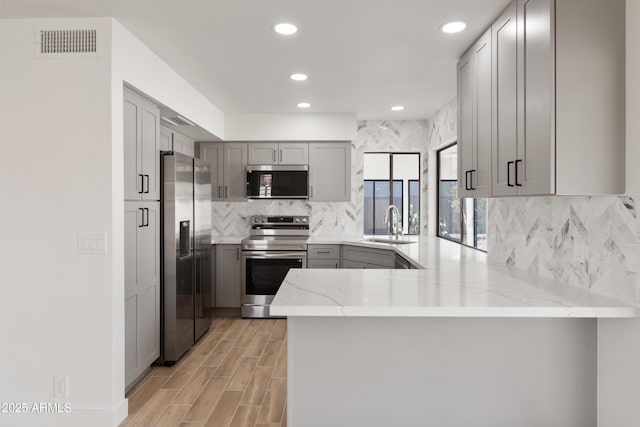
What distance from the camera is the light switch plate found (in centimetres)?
242

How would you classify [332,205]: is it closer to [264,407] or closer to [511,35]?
[264,407]

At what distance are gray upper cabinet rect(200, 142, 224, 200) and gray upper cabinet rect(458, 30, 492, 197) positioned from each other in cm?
309

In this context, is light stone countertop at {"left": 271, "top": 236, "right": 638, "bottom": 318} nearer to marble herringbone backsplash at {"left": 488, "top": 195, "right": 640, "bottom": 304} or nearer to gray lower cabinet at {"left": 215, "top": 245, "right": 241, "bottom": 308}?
marble herringbone backsplash at {"left": 488, "top": 195, "right": 640, "bottom": 304}

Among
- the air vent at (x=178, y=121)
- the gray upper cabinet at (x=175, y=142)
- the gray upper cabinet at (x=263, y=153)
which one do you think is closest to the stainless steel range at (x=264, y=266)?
the gray upper cabinet at (x=263, y=153)

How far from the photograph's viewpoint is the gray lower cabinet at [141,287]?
109 inches

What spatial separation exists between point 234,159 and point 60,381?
3.17 metres

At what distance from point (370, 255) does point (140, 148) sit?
2.57 m

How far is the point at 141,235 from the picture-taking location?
295cm

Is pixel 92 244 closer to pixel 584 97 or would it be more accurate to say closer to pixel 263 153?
pixel 584 97

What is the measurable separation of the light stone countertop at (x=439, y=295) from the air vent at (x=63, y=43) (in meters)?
1.81

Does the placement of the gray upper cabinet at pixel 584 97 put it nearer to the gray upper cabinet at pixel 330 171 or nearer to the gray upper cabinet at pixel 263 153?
the gray upper cabinet at pixel 330 171

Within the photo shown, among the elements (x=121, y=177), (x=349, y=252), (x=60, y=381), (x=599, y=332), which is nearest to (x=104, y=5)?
(x=121, y=177)

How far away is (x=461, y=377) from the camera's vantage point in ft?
6.06

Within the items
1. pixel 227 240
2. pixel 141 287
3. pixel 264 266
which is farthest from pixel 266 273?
pixel 141 287
